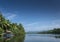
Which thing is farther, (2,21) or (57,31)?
Answer: (57,31)

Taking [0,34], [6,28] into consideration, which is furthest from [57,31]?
[0,34]

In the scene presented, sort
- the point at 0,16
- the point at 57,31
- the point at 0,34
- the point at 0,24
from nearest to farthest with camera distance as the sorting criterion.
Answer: the point at 0,34 < the point at 0,24 < the point at 0,16 < the point at 57,31

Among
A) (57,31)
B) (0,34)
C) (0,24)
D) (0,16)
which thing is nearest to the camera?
(0,34)

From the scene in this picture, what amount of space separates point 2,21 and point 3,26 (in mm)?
1951

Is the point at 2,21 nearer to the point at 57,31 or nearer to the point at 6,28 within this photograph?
the point at 6,28

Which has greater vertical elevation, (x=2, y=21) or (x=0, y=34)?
(x=2, y=21)

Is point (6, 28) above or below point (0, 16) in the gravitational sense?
below

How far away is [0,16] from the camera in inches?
2127

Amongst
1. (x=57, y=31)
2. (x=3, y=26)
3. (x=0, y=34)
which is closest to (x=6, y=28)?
(x=3, y=26)

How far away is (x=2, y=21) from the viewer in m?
53.6

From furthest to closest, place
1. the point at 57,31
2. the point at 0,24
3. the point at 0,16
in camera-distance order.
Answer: the point at 57,31 < the point at 0,16 < the point at 0,24

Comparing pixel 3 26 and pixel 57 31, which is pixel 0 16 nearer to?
pixel 3 26

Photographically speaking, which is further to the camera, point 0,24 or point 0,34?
point 0,24

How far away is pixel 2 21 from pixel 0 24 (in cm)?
292
